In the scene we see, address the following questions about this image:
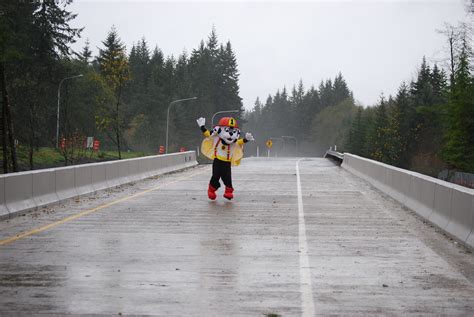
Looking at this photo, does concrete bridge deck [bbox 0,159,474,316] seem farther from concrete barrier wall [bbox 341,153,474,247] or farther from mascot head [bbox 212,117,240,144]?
mascot head [bbox 212,117,240,144]

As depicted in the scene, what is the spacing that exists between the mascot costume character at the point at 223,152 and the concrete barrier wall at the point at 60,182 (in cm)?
337

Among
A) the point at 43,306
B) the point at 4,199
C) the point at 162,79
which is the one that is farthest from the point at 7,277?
the point at 162,79

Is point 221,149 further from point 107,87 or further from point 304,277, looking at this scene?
point 107,87

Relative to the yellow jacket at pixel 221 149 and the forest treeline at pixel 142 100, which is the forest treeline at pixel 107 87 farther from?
the yellow jacket at pixel 221 149

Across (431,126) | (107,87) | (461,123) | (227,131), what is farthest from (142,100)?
(227,131)

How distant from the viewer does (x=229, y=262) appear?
381 inches

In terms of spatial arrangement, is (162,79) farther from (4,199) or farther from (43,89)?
(4,199)

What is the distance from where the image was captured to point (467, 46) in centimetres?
6794

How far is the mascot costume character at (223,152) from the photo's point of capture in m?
18.3

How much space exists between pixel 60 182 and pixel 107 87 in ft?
310

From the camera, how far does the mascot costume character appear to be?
18344 mm

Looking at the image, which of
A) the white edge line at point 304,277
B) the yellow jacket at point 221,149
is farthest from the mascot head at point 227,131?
the white edge line at point 304,277

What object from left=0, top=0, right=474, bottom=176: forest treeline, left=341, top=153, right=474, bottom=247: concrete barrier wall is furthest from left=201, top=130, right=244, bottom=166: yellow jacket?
left=0, top=0, right=474, bottom=176: forest treeline

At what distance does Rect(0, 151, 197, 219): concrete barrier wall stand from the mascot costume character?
133 inches
